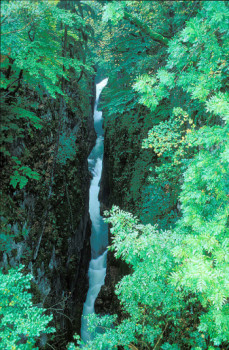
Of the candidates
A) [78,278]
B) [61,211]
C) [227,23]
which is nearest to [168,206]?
[61,211]

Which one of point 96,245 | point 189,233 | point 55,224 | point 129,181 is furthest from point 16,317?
point 96,245

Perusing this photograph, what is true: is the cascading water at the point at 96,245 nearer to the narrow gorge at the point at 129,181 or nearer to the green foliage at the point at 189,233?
the narrow gorge at the point at 129,181

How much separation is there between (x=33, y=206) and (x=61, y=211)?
227cm

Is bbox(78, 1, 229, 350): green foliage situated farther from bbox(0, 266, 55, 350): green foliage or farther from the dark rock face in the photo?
the dark rock face

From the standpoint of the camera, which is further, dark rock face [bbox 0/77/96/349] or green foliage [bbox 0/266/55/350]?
dark rock face [bbox 0/77/96/349]

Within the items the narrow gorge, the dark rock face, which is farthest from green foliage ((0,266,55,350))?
the dark rock face

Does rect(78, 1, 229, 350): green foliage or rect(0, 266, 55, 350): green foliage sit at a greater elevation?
rect(78, 1, 229, 350): green foliage

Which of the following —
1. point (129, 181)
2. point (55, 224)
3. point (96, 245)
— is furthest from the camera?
point (96, 245)

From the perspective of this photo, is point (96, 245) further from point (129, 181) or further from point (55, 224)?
point (55, 224)

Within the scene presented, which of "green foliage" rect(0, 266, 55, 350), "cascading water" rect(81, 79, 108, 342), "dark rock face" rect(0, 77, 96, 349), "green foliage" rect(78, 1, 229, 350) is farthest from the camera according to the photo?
"cascading water" rect(81, 79, 108, 342)

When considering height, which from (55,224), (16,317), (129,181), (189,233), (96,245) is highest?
(189,233)

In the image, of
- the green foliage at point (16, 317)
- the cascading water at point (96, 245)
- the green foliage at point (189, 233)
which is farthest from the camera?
the cascading water at point (96, 245)

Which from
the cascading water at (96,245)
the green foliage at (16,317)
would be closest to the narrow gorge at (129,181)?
the green foliage at (16,317)

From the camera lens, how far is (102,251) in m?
15.0
